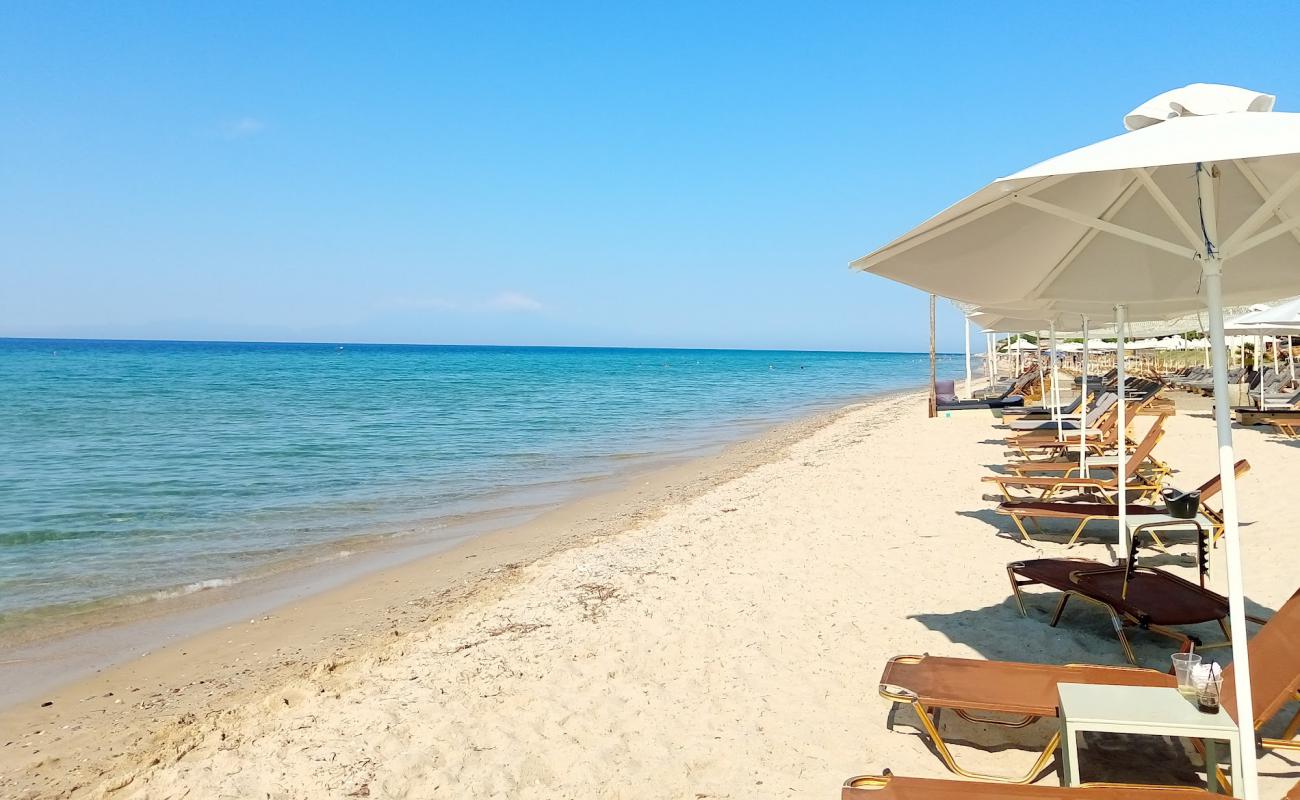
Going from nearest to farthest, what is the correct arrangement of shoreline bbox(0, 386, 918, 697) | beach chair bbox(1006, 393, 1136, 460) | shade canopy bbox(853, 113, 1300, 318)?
shade canopy bbox(853, 113, 1300, 318) → shoreline bbox(0, 386, 918, 697) → beach chair bbox(1006, 393, 1136, 460)

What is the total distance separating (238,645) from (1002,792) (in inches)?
200

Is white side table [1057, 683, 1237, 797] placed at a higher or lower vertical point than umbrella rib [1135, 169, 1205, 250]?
lower

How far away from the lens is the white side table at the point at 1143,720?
259cm

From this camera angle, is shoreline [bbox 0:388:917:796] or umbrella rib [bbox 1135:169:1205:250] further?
shoreline [bbox 0:388:917:796]

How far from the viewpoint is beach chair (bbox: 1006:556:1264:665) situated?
392 cm

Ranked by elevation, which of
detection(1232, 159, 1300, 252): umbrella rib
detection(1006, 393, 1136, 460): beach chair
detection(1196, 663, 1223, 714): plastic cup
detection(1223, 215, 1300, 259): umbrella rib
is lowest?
detection(1196, 663, 1223, 714): plastic cup

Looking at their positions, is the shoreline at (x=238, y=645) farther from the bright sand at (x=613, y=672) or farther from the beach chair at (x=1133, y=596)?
the beach chair at (x=1133, y=596)

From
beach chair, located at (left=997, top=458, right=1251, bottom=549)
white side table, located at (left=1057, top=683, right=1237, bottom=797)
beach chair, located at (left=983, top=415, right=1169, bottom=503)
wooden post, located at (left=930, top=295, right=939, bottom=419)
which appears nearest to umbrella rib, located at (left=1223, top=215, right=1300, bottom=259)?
white side table, located at (left=1057, top=683, right=1237, bottom=797)

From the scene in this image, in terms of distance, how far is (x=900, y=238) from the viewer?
3.03 meters

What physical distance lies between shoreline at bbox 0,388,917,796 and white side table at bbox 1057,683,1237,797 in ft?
12.9

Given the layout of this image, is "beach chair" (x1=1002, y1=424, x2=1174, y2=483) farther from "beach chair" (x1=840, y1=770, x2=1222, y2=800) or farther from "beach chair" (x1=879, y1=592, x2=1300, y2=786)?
"beach chair" (x1=840, y1=770, x2=1222, y2=800)

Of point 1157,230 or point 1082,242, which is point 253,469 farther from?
point 1157,230

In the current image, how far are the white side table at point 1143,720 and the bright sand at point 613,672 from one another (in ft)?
1.14

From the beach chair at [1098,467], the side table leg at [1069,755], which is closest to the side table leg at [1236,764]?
the side table leg at [1069,755]
